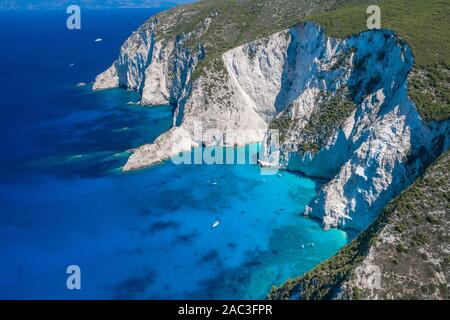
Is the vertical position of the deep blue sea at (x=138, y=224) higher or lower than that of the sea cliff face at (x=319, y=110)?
lower

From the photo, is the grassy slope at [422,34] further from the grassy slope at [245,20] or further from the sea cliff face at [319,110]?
the grassy slope at [245,20]

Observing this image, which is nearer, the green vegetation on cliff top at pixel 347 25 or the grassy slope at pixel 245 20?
the green vegetation on cliff top at pixel 347 25

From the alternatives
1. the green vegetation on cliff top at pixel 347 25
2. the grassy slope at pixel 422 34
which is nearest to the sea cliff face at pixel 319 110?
the grassy slope at pixel 422 34

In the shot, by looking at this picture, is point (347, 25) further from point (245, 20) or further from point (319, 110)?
point (245, 20)

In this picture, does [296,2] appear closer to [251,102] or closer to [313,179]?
[251,102]

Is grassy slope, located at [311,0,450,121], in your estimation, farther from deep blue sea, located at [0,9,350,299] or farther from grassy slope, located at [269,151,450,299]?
deep blue sea, located at [0,9,350,299]

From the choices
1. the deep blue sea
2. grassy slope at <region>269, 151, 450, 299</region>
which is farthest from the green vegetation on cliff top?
the deep blue sea
